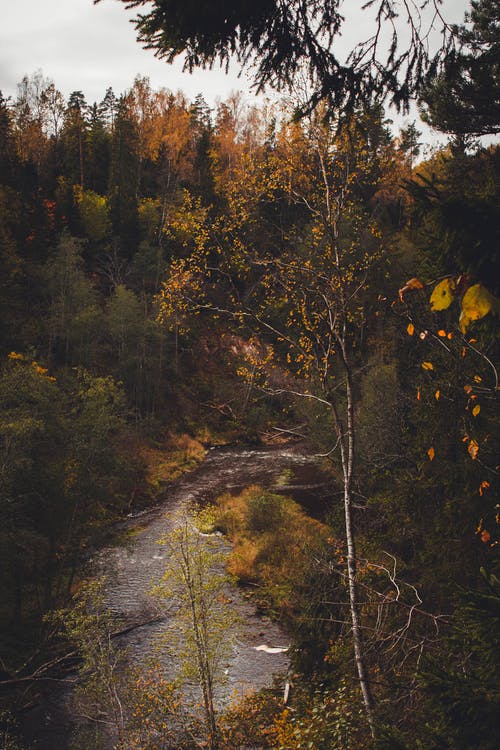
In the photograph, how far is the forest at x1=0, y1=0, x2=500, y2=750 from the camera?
300 centimetres

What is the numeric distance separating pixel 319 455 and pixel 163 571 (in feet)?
36.0

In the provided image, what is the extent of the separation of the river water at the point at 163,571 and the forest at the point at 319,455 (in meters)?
0.49

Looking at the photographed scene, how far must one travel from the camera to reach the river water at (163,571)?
1037 cm

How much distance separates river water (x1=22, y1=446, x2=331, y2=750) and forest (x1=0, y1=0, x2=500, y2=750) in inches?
19.2

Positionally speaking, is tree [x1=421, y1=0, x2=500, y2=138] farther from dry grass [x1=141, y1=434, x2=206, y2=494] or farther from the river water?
dry grass [x1=141, y1=434, x2=206, y2=494]

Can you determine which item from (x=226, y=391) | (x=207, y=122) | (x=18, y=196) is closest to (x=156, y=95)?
(x=207, y=122)

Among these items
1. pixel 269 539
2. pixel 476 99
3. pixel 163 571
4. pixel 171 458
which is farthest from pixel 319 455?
pixel 171 458

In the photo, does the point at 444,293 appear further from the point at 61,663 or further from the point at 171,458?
the point at 171,458

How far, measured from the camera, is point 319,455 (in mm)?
6422

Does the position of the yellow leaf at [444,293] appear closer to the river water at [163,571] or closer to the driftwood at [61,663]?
the river water at [163,571]

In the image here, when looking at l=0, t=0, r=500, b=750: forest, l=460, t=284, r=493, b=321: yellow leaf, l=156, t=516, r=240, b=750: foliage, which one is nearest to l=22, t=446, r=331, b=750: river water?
l=0, t=0, r=500, b=750: forest

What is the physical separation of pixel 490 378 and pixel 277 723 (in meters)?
7.19

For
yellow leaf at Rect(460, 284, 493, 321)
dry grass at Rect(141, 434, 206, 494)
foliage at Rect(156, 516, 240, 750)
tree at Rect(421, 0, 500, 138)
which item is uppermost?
tree at Rect(421, 0, 500, 138)

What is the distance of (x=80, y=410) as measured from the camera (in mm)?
16594
